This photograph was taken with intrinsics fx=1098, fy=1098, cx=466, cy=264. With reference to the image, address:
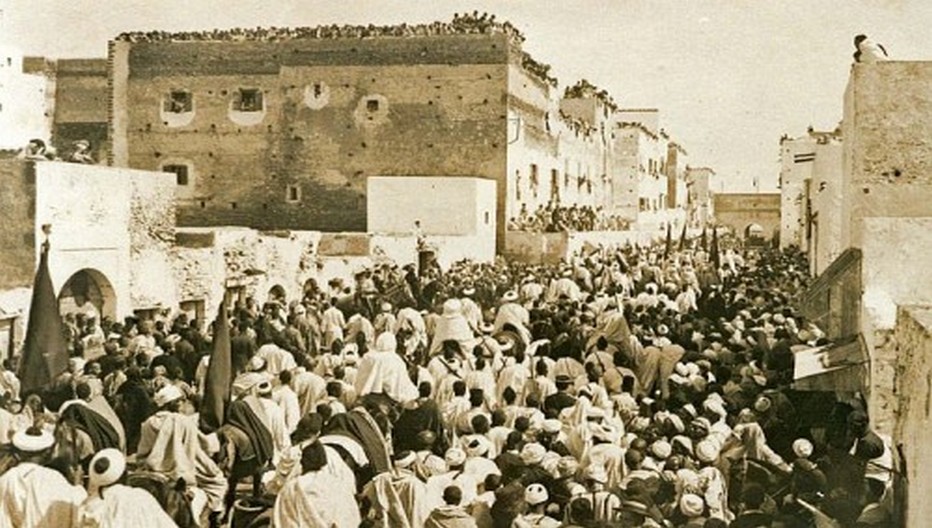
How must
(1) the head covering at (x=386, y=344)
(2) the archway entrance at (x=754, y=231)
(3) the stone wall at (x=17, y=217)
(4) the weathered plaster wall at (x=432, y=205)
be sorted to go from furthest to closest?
1. (2) the archway entrance at (x=754, y=231)
2. (4) the weathered plaster wall at (x=432, y=205)
3. (3) the stone wall at (x=17, y=217)
4. (1) the head covering at (x=386, y=344)

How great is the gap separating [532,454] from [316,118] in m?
26.7

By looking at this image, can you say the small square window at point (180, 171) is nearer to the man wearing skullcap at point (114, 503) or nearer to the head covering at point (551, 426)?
the head covering at point (551, 426)

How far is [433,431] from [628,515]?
239 cm

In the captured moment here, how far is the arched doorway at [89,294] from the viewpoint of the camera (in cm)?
1720

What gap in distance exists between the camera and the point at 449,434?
8.92 meters

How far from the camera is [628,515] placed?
6.70 meters

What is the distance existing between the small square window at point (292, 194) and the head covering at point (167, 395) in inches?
978

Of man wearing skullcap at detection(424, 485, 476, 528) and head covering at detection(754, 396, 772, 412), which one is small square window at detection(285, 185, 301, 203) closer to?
head covering at detection(754, 396, 772, 412)

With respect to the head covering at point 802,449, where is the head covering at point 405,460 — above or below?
below

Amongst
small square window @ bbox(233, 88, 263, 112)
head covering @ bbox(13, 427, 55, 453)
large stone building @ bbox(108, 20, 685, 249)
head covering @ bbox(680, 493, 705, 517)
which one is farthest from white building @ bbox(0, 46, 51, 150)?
head covering @ bbox(680, 493, 705, 517)

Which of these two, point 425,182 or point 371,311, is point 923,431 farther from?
point 425,182

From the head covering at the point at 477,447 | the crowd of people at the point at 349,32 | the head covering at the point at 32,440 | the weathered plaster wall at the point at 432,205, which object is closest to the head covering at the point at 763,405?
the head covering at the point at 477,447

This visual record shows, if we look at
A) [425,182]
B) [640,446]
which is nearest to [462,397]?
[640,446]

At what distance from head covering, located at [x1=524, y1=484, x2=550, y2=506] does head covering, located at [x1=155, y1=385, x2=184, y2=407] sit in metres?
3.37
